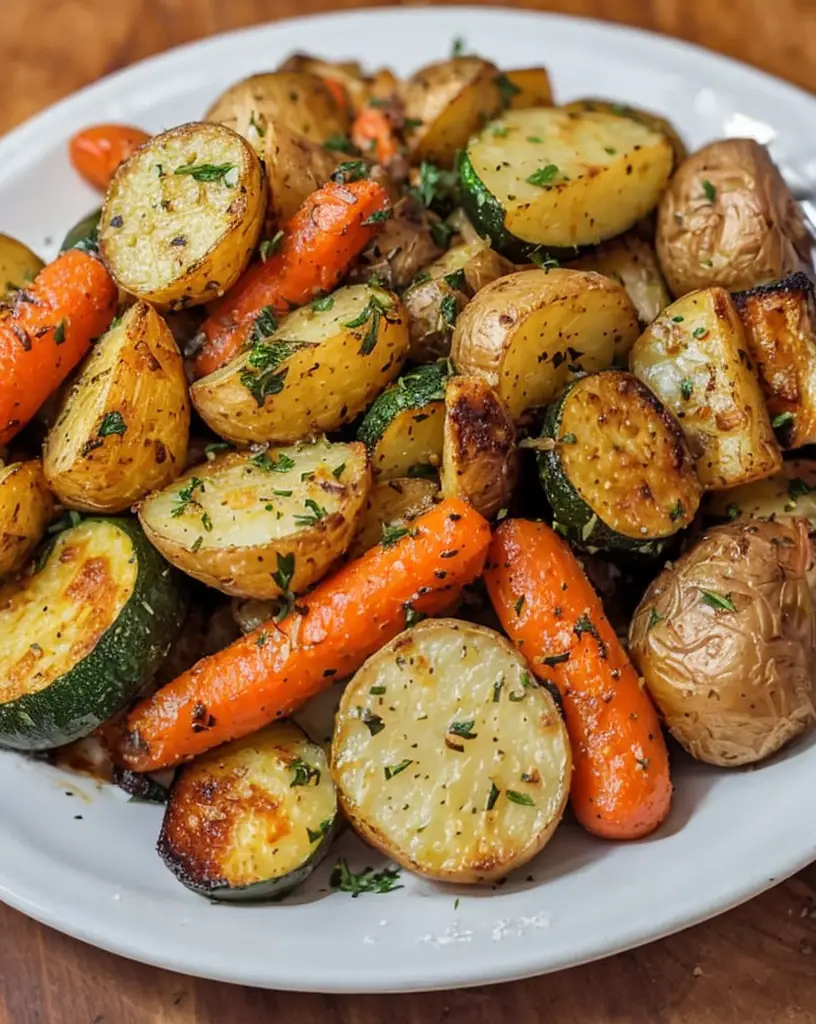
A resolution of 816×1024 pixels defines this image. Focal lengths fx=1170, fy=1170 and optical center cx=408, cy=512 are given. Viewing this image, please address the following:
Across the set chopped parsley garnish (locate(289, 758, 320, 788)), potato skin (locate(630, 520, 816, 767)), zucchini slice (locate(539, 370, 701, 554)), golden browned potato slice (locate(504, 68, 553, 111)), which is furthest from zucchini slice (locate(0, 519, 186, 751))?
golden browned potato slice (locate(504, 68, 553, 111))

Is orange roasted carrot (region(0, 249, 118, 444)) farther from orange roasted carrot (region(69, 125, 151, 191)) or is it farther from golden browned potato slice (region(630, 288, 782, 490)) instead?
golden browned potato slice (region(630, 288, 782, 490))

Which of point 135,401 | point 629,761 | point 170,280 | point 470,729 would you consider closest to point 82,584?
point 135,401

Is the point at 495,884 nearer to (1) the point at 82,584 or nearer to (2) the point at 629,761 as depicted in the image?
(2) the point at 629,761

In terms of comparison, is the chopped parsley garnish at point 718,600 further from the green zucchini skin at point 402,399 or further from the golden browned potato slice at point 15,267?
the golden browned potato slice at point 15,267

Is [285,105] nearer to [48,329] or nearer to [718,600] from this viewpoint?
[48,329]

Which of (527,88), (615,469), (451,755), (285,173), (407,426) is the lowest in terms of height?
(451,755)

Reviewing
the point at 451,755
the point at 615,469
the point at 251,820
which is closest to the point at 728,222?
the point at 615,469
